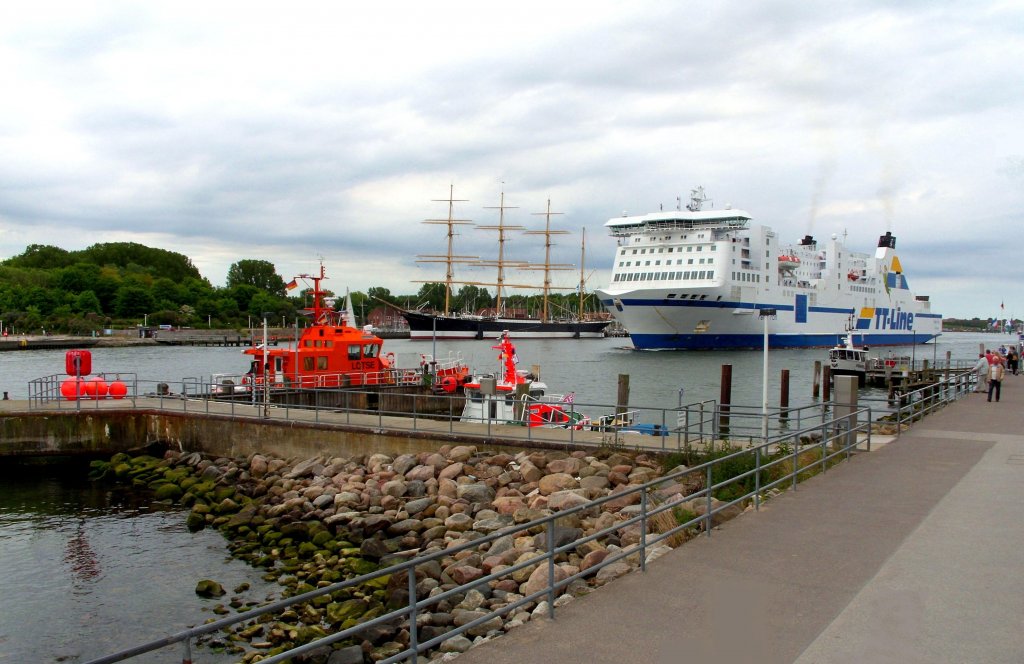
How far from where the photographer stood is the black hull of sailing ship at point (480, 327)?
130625 mm

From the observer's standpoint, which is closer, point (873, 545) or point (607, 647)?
point (607, 647)

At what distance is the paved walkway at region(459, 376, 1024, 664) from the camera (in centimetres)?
627

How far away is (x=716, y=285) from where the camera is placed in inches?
3081

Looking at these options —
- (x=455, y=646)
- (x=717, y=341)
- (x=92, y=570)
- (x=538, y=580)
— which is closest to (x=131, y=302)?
(x=717, y=341)

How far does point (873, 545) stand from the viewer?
902 cm

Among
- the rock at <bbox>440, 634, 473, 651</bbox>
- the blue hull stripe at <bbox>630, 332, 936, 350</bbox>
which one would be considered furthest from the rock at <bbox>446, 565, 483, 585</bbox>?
the blue hull stripe at <bbox>630, 332, 936, 350</bbox>

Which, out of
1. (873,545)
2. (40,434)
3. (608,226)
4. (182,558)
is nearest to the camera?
(873,545)

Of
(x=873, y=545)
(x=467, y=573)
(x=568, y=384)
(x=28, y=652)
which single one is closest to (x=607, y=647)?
(x=873, y=545)

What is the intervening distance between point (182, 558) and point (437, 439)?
6.29 meters

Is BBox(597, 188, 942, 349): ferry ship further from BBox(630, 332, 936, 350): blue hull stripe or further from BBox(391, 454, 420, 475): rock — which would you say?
BBox(391, 454, 420, 475): rock

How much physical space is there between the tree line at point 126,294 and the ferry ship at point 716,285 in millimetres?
40065

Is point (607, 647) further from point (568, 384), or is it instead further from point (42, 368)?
point (42, 368)

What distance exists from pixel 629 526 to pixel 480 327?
122 metres

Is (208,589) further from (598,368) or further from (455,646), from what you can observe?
(598,368)
